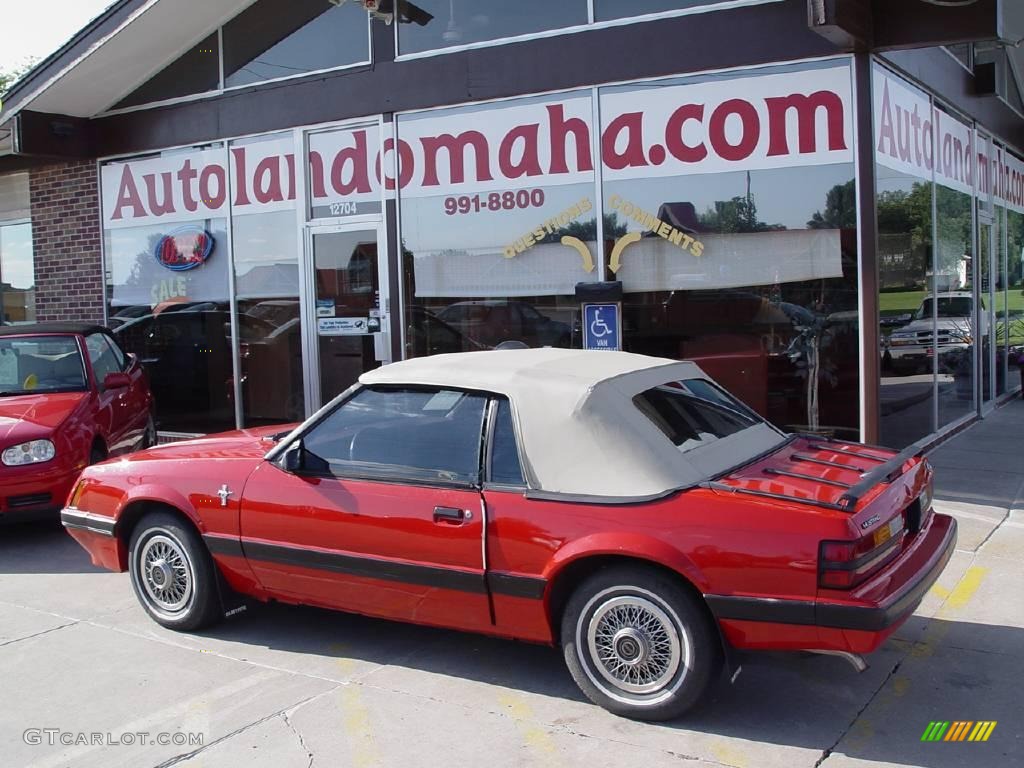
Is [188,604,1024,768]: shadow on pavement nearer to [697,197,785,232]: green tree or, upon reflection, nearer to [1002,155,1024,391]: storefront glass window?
[697,197,785,232]: green tree

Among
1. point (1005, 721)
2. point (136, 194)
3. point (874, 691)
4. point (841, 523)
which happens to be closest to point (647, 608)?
point (841, 523)

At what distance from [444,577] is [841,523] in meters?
1.70

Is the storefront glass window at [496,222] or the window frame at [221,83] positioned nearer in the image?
the storefront glass window at [496,222]

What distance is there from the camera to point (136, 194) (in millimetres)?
11680

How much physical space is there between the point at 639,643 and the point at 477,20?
22.5ft

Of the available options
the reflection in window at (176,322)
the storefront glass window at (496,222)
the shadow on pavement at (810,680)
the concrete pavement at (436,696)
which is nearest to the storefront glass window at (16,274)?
the reflection in window at (176,322)

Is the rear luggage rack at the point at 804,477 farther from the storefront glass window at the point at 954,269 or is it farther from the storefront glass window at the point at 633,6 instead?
the storefront glass window at the point at 954,269

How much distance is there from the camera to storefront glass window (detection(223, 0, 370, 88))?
10.1 metres

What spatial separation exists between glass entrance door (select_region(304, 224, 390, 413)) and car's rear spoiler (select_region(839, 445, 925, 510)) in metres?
6.04

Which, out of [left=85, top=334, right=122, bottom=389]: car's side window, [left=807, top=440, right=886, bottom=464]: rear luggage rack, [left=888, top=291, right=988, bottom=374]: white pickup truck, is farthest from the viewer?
[left=888, top=291, right=988, bottom=374]: white pickup truck

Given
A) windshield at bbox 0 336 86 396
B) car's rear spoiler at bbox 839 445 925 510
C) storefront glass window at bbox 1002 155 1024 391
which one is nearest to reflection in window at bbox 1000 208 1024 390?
storefront glass window at bbox 1002 155 1024 391

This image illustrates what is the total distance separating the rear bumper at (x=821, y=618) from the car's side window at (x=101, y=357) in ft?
20.1

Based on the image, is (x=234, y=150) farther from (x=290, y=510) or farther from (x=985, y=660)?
(x=985, y=660)

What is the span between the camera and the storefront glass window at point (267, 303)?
10.6 meters
